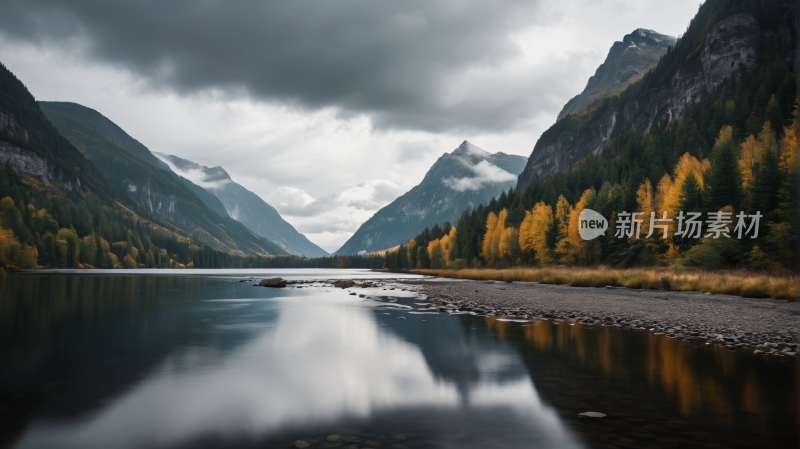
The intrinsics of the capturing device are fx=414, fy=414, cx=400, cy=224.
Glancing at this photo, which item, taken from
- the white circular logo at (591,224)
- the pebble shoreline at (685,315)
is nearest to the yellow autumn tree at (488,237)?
the white circular logo at (591,224)

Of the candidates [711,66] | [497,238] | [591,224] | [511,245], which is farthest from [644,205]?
[711,66]

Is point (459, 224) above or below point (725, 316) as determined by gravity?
→ above

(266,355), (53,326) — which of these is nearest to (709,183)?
(266,355)

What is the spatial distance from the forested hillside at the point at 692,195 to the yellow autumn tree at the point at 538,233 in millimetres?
283

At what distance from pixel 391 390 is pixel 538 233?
87.0 meters

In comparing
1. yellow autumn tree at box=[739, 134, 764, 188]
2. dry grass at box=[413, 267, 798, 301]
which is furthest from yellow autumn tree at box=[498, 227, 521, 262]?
yellow autumn tree at box=[739, 134, 764, 188]

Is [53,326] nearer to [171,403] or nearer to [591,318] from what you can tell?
[171,403]

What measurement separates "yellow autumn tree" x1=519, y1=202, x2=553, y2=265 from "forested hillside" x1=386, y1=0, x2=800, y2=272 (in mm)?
283

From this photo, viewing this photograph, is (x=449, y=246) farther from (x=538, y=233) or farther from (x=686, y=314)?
(x=686, y=314)

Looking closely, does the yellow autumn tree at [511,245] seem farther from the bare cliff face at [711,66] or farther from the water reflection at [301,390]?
the water reflection at [301,390]

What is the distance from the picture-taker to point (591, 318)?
88.7 feet

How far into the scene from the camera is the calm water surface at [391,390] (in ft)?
30.6

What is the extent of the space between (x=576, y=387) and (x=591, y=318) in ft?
52.0

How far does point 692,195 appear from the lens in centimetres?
6362
